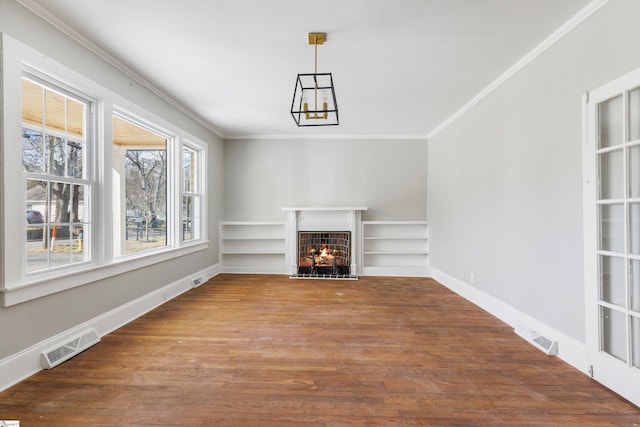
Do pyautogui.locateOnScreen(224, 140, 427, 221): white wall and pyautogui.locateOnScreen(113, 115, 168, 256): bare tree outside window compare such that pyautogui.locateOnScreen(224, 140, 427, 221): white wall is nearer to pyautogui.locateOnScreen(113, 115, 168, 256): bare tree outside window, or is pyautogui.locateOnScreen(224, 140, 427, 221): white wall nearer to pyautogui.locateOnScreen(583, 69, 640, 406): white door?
pyautogui.locateOnScreen(113, 115, 168, 256): bare tree outside window

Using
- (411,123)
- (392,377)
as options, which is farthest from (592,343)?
(411,123)

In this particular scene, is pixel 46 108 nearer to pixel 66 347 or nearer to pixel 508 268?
pixel 66 347

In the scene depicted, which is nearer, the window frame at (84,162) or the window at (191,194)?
the window frame at (84,162)

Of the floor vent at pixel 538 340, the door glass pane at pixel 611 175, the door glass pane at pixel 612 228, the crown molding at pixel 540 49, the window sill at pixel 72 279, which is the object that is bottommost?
the floor vent at pixel 538 340

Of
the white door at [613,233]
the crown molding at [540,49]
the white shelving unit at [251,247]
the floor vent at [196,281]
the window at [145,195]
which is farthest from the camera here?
the white shelving unit at [251,247]

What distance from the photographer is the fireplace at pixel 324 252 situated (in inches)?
200

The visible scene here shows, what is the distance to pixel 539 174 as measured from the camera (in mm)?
2441

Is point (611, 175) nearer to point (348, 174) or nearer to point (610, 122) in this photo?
point (610, 122)

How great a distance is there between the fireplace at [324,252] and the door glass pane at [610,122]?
3.61m

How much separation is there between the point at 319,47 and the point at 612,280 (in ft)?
9.35

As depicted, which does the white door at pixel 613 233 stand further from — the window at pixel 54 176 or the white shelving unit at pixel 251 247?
the white shelving unit at pixel 251 247

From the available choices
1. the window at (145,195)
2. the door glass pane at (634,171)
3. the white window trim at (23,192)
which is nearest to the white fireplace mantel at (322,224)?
the window at (145,195)

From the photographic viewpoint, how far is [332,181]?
5.28 meters

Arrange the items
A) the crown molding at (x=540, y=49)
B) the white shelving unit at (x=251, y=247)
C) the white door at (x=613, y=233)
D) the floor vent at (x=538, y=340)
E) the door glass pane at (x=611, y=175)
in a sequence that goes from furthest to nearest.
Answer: the white shelving unit at (x=251, y=247), the floor vent at (x=538, y=340), the crown molding at (x=540, y=49), the door glass pane at (x=611, y=175), the white door at (x=613, y=233)
